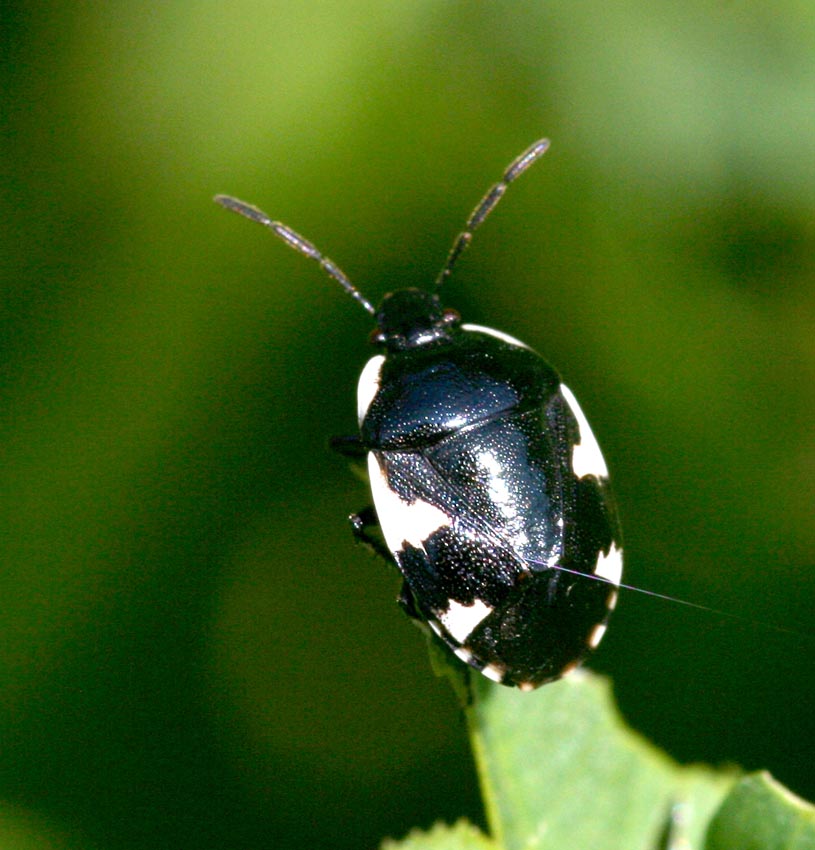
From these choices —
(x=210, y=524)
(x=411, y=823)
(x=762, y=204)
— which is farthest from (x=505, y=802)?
(x=762, y=204)

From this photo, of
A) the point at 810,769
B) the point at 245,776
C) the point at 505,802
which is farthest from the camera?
the point at 245,776

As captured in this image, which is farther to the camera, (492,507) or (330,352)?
(330,352)

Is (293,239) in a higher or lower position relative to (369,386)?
higher

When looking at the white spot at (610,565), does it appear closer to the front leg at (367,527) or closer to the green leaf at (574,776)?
the green leaf at (574,776)

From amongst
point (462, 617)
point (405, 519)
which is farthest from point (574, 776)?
point (405, 519)

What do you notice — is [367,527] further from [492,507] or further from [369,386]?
[492,507]

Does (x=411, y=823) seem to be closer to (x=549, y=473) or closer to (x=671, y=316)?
(x=549, y=473)

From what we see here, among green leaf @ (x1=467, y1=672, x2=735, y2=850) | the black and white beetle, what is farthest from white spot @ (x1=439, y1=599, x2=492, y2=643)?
green leaf @ (x1=467, y1=672, x2=735, y2=850)
